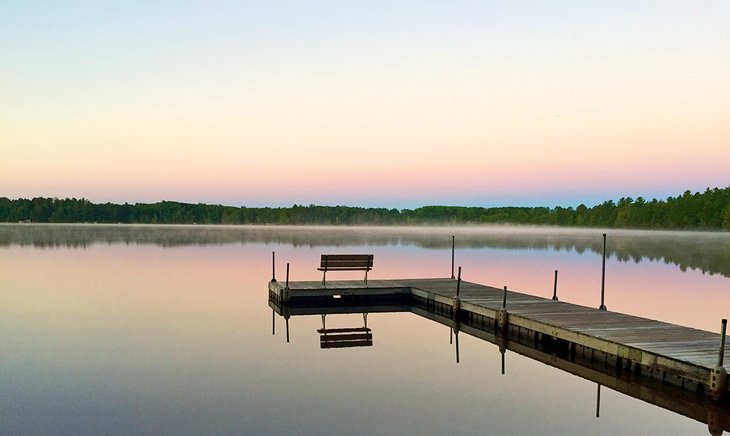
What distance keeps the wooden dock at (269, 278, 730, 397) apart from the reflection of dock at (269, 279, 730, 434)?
19 mm

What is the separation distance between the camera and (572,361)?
1508 cm

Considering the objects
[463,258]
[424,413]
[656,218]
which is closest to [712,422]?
[424,413]

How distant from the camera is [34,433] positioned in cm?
1002

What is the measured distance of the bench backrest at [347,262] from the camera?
22.5 m

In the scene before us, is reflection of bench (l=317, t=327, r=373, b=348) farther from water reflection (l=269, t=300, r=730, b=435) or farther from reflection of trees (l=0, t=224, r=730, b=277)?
reflection of trees (l=0, t=224, r=730, b=277)

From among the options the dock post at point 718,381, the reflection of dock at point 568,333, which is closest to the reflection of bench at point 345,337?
the reflection of dock at point 568,333

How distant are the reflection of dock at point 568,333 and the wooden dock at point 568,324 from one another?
2cm

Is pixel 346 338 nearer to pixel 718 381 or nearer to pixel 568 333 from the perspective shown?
pixel 568 333

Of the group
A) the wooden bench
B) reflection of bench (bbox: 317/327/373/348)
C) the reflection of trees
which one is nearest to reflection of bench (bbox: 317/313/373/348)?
reflection of bench (bbox: 317/327/373/348)

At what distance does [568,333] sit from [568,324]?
802mm

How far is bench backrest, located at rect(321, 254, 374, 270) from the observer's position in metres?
22.5

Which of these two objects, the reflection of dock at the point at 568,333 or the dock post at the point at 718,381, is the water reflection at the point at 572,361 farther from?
the dock post at the point at 718,381

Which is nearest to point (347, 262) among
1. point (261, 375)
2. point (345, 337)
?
point (345, 337)

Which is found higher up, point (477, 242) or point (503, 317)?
point (503, 317)
